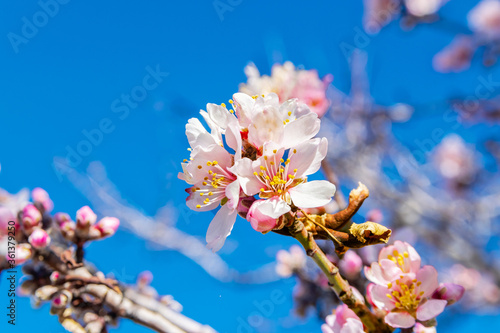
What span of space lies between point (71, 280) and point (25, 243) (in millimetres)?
212

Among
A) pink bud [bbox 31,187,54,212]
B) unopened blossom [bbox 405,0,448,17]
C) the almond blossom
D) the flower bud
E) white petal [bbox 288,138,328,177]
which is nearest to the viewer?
white petal [bbox 288,138,328,177]

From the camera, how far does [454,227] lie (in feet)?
13.9

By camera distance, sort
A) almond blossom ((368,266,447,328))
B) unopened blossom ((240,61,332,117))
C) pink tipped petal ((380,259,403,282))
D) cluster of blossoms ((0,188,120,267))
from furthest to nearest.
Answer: unopened blossom ((240,61,332,117)) → cluster of blossoms ((0,188,120,267)) → pink tipped petal ((380,259,403,282)) → almond blossom ((368,266,447,328))

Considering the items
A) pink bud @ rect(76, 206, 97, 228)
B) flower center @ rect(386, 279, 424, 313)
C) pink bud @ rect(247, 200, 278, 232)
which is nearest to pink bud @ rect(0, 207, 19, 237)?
pink bud @ rect(76, 206, 97, 228)

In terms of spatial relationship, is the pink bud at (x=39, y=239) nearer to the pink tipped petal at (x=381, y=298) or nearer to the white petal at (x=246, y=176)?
the white petal at (x=246, y=176)

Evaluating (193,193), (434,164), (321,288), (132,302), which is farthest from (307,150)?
(434,164)

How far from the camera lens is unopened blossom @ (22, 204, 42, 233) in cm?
145

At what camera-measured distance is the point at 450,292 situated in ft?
3.79

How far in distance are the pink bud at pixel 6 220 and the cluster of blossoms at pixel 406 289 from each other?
3.98 feet

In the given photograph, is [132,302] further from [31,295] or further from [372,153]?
[372,153]

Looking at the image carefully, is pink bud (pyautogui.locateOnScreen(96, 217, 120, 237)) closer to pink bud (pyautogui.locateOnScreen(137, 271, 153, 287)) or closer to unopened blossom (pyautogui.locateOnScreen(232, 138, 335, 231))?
pink bud (pyautogui.locateOnScreen(137, 271, 153, 287))

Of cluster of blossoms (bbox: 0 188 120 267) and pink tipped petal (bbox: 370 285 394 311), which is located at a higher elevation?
cluster of blossoms (bbox: 0 188 120 267)

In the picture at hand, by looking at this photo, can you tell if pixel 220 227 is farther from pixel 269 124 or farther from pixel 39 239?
pixel 39 239

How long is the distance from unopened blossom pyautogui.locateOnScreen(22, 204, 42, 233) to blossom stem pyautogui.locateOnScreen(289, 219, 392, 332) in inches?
39.7
